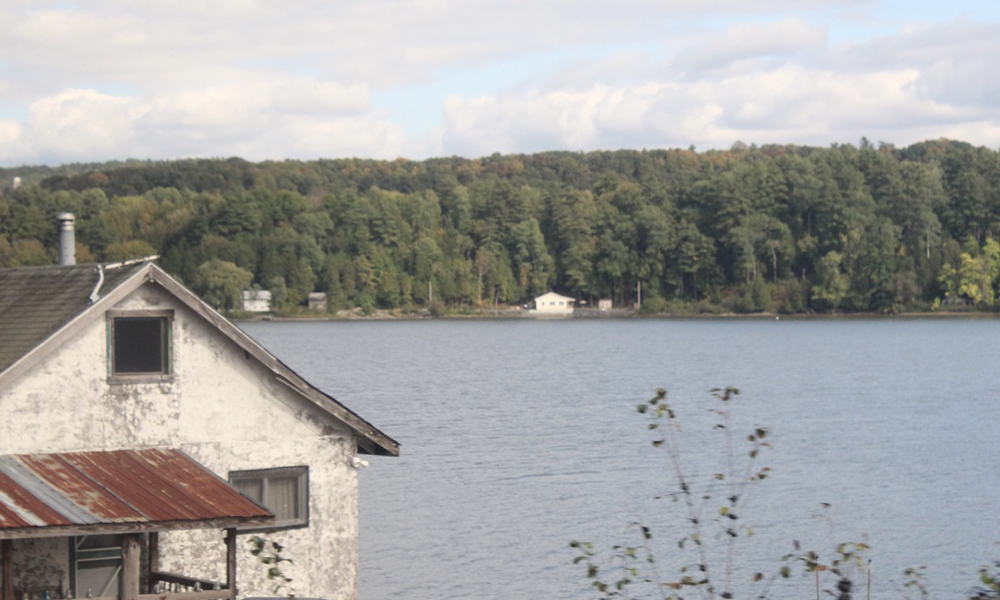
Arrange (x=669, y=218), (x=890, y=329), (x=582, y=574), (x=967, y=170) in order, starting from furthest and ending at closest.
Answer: (x=669, y=218)
(x=967, y=170)
(x=890, y=329)
(x=582, y=574)

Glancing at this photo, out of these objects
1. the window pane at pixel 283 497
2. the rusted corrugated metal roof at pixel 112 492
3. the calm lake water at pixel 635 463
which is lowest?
the calm lake water at pixel 635 463

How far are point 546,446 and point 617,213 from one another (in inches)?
5476

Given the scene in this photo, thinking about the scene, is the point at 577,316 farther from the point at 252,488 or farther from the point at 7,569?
the point at 7,569

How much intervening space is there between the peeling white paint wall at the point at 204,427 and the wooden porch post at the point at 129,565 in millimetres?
1654

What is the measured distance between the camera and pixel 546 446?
42812mm

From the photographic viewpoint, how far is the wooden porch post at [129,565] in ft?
41.3

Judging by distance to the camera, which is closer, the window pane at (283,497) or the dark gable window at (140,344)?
the dark gable window at (140,344)

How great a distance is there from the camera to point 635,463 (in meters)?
39.1

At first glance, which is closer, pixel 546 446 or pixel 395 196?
pixel 546 446

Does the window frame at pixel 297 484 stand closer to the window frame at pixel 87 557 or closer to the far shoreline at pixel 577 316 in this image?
the window frame at pixel 87 557

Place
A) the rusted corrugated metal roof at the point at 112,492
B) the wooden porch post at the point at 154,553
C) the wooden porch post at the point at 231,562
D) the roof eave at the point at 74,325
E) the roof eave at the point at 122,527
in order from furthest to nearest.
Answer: the wooden porch post at the point at 154,553 < the roof eave at the point at 74,325 < the wooden porch post at the point at 231,562 < the rusted corrugated metal roof at the point at 112,492 < the roof eave at the point at 122,527

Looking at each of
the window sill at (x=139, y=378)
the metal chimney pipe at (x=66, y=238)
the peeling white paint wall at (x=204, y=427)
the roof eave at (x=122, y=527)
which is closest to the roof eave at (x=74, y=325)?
the peeling white paint wall at (x=204, y=427)

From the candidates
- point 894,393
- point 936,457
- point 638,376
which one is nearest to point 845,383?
point 894,393

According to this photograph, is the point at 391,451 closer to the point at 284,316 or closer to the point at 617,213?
the point at 284,316
